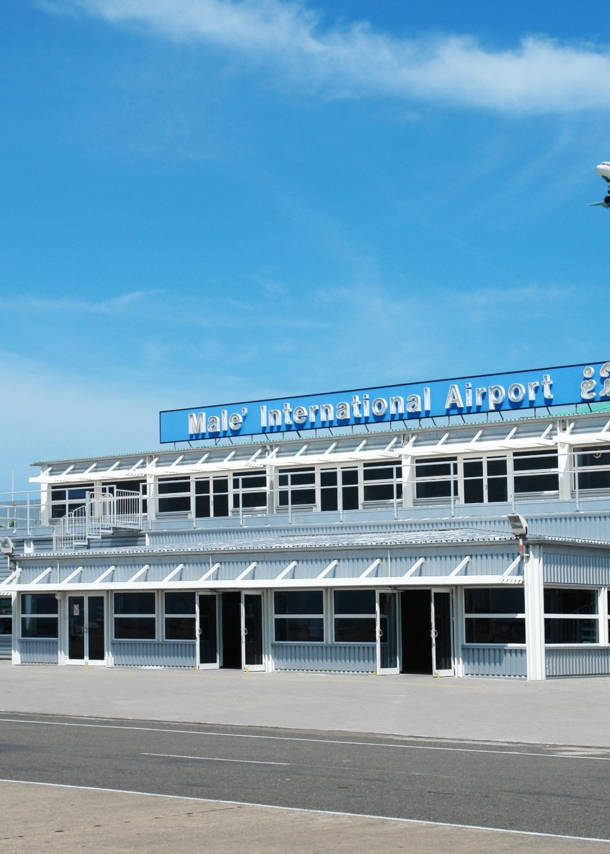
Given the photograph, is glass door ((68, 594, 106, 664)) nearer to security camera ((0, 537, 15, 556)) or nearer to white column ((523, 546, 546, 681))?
security camera ((0, 537, 15, 556))

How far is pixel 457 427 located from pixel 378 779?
28.3 meters

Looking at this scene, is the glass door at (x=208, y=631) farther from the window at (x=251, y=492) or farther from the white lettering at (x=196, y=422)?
the white lettering at (x=196, y=422)

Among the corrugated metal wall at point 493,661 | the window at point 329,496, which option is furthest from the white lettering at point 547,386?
the corrugated metal wall at point 493,661

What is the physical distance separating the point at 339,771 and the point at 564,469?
942 inches

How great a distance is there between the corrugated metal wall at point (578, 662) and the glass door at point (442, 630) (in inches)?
95.5

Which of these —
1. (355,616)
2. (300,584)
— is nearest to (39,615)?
(300,584)

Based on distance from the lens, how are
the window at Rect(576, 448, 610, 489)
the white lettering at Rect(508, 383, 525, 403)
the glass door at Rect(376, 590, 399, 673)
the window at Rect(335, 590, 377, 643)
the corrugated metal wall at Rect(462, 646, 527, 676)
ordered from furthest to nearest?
the white lettering at Rect(508, 383, 525, 403), the window at Rect(576, 448, 610, 489), the window at Rect(335, 590, 377, 643), the glass door at Rect(376, 590, 399, 673), the corrugated metal wall at Rect(462, 646, 527, 676)

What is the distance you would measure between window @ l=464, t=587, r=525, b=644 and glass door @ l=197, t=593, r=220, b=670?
7603 mm

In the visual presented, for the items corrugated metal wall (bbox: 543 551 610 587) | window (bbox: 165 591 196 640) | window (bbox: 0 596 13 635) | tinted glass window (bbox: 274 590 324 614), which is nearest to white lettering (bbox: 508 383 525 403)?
corrugated metal wall (bbox: 543 551 610 587)

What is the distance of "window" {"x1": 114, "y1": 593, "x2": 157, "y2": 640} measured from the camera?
31672 millimetres

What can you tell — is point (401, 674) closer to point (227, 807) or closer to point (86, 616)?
point (86, 616)

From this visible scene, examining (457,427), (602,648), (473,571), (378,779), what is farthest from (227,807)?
(457,427)

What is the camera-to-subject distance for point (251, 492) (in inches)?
1654

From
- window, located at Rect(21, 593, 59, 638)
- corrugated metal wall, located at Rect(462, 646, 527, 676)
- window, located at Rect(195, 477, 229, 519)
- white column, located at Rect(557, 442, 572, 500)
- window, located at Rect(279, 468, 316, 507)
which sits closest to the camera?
corrugated metal wall, located at Rect(462, 646, 527, 676)
